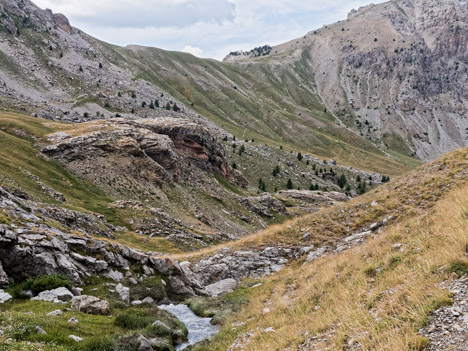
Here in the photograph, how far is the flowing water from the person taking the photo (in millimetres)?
14516

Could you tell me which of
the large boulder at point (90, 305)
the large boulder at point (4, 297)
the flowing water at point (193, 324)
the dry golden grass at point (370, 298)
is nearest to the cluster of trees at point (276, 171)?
the dry golden grass at point (370, 298)

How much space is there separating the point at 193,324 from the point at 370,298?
971cm

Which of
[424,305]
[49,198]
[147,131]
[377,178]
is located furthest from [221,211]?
[377,178]

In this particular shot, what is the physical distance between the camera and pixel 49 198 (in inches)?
1608

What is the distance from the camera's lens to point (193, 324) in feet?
53.0

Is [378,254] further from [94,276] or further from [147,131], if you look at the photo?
[147,131]

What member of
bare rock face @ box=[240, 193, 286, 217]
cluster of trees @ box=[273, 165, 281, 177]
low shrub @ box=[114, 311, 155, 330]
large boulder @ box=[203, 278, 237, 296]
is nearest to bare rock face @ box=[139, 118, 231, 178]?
bare rock face @ box=[240, 193, 286, 217]

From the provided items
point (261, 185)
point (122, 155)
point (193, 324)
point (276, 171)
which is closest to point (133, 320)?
point (193, 324)

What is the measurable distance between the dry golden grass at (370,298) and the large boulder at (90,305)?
17.5 ft

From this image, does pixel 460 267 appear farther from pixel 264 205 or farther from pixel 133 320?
pixel 264 205

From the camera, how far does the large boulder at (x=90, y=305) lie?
44.9ft

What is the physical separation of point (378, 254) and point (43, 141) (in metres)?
62.9

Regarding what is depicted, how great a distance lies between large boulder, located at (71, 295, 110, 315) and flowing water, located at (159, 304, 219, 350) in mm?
3878

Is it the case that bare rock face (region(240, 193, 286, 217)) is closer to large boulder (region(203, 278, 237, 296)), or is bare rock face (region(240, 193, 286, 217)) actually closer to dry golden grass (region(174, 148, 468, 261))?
dry golden grass (region(174, 148, 468, 261))
